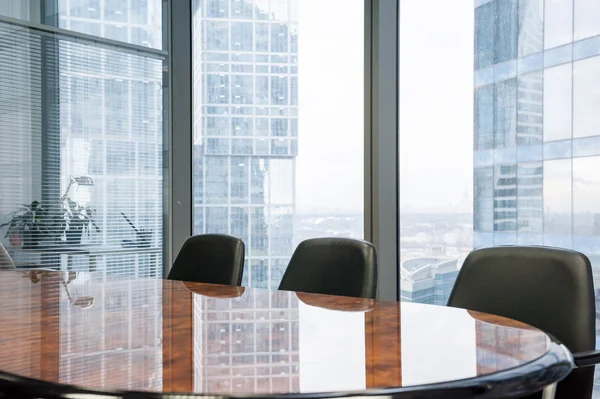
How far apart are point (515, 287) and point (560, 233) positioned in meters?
1.35

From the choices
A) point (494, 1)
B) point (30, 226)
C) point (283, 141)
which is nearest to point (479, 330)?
point (494, 1)

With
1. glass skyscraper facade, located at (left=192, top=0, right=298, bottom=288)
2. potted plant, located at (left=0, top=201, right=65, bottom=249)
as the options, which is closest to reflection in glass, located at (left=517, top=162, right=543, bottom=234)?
glass skyscraper facade, located at (left=192, top=0, right=298, bottom=288)

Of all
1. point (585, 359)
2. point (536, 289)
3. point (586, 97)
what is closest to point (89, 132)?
point (586, 97)

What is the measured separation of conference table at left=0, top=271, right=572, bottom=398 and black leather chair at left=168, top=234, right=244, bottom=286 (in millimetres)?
859

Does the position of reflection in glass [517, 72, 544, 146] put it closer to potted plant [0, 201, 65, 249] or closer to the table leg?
the table leg

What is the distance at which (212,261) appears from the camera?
2721mm

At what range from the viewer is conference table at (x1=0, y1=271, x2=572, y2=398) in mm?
877

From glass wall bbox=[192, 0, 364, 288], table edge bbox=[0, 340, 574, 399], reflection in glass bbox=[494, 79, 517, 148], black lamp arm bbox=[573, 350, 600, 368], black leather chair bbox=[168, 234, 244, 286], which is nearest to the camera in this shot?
table edge bbox=[0, 340, 574, 399]

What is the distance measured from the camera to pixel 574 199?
2.88m

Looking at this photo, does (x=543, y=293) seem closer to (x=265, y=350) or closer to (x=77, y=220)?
(x=265, y=350)

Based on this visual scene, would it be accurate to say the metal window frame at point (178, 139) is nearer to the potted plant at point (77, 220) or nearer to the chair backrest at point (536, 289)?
the potted plant at point (77, 220)

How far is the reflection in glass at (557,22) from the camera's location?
292cm

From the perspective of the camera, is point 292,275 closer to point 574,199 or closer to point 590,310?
point 590,310

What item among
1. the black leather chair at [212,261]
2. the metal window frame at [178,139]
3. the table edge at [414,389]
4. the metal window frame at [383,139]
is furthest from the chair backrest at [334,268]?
the metal window frame at [178,139]
